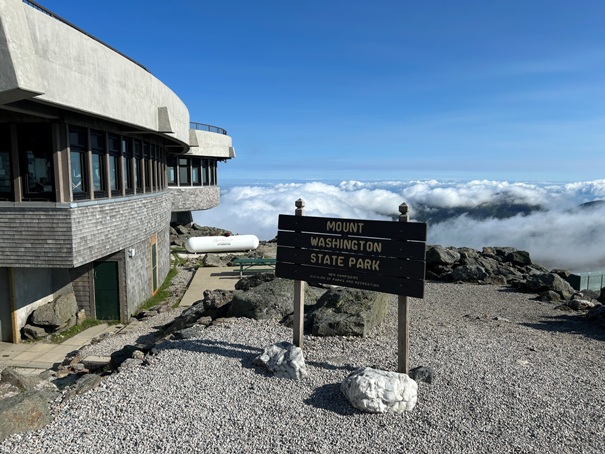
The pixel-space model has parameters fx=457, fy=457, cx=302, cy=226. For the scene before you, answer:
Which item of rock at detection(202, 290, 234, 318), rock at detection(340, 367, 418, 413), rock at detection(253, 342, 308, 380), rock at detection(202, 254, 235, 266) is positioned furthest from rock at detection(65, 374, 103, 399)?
rock at detection(202, 254, 235, 266)

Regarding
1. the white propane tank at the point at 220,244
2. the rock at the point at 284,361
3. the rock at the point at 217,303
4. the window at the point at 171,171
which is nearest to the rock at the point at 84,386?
the rock at the point at 284,361

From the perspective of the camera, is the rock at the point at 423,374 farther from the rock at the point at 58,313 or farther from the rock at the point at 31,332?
the rock at the point at 31,332

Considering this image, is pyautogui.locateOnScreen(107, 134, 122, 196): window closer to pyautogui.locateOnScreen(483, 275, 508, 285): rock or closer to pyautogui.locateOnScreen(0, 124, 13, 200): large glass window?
pyautogui.locateOnScreen(0, 124, 13, 200): large glass window

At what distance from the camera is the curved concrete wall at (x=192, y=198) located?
109 ft

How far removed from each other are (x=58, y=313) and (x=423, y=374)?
38.4 ft


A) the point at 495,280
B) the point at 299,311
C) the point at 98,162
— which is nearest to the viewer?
the point at 299,311

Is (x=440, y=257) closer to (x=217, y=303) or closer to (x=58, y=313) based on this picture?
(x=217, y=303)

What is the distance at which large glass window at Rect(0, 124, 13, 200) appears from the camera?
11.8 meters

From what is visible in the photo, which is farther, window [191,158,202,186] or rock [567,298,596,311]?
window [191,158,202,186]

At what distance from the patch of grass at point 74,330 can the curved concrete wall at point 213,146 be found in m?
19.6

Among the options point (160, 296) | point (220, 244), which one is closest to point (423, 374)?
point (160, 296)

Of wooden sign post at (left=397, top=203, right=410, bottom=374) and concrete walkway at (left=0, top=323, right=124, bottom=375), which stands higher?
wooden sign post at (left=397, top=203, right=410, bottom=374)

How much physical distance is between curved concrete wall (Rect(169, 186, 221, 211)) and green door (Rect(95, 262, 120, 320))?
16989mm

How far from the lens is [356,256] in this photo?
7.62 metres
